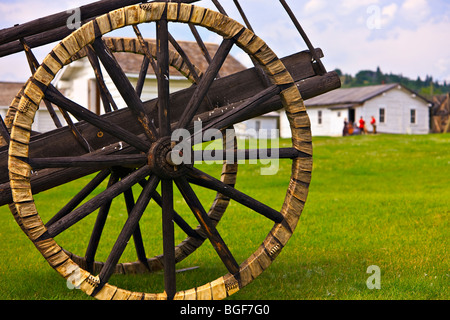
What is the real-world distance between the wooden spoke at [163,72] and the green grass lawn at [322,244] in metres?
2.02

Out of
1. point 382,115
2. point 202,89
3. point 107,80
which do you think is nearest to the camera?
point 202,89

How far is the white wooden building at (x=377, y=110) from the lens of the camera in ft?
154

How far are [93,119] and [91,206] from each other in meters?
0.68

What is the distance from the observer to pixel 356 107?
4691 centimetres

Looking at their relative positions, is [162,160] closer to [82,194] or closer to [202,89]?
[202,89]

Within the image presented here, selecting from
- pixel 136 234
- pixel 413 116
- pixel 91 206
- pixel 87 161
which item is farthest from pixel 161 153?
pixel 413 116

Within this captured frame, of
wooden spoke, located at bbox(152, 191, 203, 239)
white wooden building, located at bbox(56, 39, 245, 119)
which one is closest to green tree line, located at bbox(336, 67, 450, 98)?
white wooden building, located at bbox(56, 39, 245, 119)

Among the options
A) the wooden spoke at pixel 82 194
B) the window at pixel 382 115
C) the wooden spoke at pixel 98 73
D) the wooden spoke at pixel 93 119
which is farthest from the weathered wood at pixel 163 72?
the window at pixel 382 115

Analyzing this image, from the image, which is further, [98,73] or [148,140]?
[98,73]

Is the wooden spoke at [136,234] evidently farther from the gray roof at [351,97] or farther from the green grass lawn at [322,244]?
the gray roof at [351,97]

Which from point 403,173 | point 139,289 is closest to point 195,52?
point 403,173

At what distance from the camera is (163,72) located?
438cm
